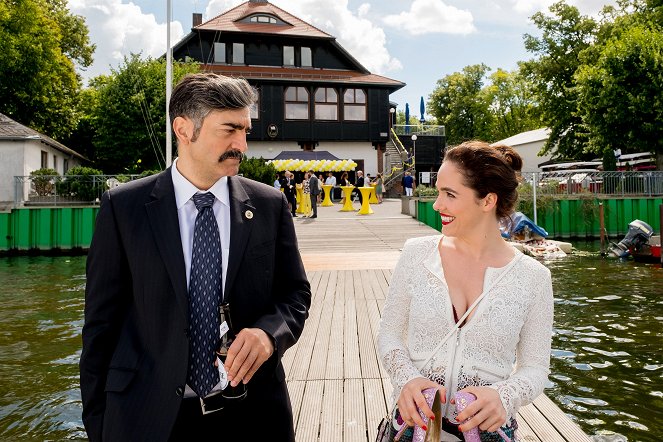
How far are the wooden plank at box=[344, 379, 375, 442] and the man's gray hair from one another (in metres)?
2.58

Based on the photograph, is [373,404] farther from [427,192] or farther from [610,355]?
[427,192]

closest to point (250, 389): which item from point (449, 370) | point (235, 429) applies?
point (235, 429)

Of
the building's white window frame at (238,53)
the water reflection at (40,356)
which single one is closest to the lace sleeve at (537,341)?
the water reflection at (40,356)

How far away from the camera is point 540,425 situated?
4133 mm

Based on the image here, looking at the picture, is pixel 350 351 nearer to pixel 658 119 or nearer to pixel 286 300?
pixel 286 300

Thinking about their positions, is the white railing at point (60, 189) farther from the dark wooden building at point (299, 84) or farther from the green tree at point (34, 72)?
the dark wooden building at point (299, 84)

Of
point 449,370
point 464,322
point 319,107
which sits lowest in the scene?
point 449,370

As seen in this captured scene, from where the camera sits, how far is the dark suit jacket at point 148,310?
211cm

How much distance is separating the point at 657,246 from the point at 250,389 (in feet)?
68.7

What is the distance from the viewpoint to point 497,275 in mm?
2352

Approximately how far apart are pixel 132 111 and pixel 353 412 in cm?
3469

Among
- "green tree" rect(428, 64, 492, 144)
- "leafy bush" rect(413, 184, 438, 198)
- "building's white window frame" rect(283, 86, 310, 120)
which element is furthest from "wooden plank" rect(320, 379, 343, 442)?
"green tree" rect(428, 64, 492, 144)

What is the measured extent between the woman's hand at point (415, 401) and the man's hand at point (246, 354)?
51cm

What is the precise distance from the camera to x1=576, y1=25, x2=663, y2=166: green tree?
32594mm
